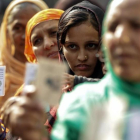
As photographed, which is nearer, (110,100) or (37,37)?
(110,100)

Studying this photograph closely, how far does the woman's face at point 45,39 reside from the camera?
3.61 meters

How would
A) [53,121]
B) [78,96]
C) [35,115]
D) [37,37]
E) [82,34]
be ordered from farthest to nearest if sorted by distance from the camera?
[37,37] < [82,34] < [53,121] < [78,96] < [35,115]

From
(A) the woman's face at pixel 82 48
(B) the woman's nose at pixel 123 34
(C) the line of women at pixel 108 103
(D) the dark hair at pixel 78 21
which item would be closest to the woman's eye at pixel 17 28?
(D) the dark hair at pixel 78 21

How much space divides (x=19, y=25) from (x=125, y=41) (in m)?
3.55

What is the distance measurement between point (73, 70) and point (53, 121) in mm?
400

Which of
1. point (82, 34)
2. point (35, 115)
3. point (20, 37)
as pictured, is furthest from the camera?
point (20, 37)

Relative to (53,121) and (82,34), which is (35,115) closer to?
(53,121)

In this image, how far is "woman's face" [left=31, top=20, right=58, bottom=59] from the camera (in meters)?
3.61

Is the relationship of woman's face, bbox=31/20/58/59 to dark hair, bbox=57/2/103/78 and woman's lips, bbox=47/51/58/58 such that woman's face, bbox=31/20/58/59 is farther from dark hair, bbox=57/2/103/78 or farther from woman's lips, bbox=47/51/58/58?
dark hair, bbox=57/2/103/78

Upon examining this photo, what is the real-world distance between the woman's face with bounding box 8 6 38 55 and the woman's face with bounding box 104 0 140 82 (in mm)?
3341

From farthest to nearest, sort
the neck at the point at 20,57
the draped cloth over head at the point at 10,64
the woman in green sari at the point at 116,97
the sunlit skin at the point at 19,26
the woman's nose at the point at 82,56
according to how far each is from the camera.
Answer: the neck at the point at 20,57 < the sunlit skin at the point at 19,26 < the draped cloth over head at the point at 10,64 < the woman's nose at the point at 82,56 < the woman in green sari at the point at 116,97

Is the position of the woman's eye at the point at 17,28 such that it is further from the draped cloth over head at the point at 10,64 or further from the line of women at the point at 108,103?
the line of women at the point at 108,103

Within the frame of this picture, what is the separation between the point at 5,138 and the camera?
312cm

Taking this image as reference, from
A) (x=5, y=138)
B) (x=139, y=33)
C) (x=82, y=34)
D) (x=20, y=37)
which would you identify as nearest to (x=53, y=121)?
(x=5, y=138)
